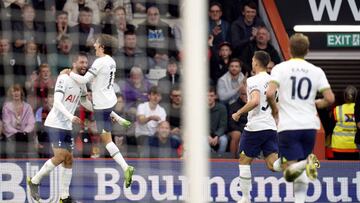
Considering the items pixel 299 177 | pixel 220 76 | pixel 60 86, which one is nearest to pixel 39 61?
pixel 60 86

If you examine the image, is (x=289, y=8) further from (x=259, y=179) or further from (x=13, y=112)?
(x=13, y=112)

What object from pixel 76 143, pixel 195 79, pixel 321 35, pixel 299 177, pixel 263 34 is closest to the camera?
pixel 195 79

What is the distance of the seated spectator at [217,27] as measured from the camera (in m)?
16.3

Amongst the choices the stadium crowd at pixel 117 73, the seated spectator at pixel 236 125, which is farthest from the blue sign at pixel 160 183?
the seated spectator at pixel 236 125

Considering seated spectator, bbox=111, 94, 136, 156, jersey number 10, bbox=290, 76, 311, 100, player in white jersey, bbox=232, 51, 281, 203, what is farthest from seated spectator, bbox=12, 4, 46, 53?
jersey number 10, bbox=290, 76, 311, 100

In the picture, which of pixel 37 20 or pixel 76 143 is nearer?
pixel 37 20

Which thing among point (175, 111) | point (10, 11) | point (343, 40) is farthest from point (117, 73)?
point (343, 40)

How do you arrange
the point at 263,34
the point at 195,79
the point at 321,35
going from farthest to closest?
1. the point at 321,35
2. the point at 263,34
3. the point at 195,79

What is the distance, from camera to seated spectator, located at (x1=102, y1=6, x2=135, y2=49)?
45.5 feet

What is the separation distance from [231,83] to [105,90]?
194 cm

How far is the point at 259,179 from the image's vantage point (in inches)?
634

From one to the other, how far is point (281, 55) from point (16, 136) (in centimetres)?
437

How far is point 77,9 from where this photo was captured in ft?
46.4

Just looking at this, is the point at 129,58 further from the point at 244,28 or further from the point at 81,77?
the point at 244,28
